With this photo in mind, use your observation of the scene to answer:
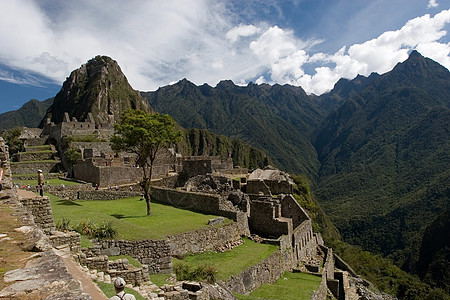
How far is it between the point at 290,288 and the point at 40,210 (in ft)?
37.6

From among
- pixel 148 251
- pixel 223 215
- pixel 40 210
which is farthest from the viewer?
pixel 223 215

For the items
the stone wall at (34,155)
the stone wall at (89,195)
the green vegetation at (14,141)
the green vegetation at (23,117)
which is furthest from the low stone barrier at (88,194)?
the green vegetation at (23,117)

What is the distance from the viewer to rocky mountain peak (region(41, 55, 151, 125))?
146 metres

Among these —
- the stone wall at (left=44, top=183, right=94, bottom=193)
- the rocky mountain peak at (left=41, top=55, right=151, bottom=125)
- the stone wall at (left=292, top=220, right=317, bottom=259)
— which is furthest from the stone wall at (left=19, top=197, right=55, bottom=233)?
the rocky mountain peak at (left=41, top=55, right=151, bottom=125)

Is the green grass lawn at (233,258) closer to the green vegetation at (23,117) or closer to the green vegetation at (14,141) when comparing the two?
the green vegetation at (14,141)

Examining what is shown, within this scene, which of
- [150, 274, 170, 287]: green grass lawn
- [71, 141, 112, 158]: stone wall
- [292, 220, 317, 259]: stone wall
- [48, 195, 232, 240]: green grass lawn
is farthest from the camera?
[71, 141, 112, 158]: stone wall

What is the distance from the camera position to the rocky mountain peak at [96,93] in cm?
14600

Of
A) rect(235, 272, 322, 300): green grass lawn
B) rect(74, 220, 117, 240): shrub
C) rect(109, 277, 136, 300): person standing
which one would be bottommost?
rect(235, 272, 322, 300): green grass lawn

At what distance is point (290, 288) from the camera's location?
14555 mm

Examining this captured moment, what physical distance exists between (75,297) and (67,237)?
5.37m

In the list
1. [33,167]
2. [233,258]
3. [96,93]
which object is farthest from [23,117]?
[233,258]

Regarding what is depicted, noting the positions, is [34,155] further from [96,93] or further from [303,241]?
[96,93]

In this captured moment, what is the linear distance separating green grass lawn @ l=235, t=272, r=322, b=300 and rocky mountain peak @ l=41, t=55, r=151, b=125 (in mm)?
132140

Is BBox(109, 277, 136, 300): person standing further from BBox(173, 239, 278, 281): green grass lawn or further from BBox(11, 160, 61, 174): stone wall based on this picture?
BBox(11, 160, 61, 174): stone wall
